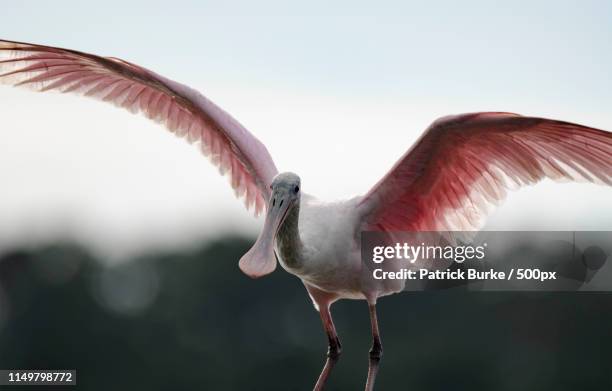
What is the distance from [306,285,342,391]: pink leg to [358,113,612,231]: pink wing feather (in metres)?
0.51

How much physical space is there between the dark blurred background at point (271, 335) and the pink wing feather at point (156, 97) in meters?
25.3

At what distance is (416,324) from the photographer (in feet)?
126

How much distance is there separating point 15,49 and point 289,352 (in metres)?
32.7

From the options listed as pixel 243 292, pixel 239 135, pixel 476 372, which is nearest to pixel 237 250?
pixel 243 292

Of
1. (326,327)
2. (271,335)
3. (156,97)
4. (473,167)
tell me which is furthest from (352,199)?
(271,335)

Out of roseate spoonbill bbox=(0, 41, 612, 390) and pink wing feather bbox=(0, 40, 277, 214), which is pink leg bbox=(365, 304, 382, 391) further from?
pink wing feather bbox=(0, 40, 277, 214)

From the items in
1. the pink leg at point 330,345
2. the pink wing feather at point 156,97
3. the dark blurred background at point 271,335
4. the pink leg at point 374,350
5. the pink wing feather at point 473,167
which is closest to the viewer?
the pink wing feather at point 473,167

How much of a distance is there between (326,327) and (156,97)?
1.71m

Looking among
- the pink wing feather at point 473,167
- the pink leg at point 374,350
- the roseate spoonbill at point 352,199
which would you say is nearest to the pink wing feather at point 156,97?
the roseate spoonbill at point 352,199

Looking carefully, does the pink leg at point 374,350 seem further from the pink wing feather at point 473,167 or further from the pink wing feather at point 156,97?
the pink wing feather at point 156,97

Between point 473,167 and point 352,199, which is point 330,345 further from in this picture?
point 473,167

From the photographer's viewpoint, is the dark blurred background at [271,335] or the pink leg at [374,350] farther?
the dark blurred background at [271,335]

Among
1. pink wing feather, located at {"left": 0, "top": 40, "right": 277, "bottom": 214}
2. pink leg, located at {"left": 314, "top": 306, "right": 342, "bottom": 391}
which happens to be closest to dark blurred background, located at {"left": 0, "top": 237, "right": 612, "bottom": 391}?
pink leg, located at {"left": 314, "top": 306, "right": 342, "bottom": 391}

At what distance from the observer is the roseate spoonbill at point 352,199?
5.66 metres
